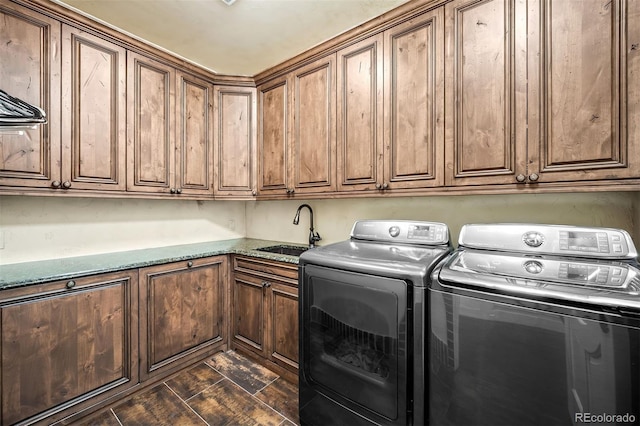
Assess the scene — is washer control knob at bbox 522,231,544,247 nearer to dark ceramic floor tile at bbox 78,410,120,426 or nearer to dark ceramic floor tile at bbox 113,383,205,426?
dark ceramic floor tile at bbox 113,383,205,426

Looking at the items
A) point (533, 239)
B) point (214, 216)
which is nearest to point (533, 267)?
point (533, 239)

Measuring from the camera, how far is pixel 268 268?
2.26 m

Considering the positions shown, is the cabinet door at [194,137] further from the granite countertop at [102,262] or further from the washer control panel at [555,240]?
the washer control panel at [555,240]

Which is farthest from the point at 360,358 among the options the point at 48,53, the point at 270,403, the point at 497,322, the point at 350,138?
the point at 48,53

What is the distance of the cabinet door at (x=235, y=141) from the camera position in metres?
2.74

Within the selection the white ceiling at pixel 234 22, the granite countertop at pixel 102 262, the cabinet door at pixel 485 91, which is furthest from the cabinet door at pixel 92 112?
the cabinet door at pixel 485 91

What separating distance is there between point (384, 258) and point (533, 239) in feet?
2.31

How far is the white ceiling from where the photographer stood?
1.87m

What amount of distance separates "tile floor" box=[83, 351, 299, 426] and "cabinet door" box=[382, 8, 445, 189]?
1.62m

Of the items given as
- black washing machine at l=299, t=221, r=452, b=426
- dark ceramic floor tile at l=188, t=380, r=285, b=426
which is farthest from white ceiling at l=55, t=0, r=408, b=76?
dark ceramic floor tile at l=188, t=380, r=285, b=426

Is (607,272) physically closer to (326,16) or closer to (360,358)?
(360,358)

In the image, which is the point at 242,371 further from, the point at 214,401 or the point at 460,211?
the point at 460,211

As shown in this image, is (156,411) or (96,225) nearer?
(156,411)

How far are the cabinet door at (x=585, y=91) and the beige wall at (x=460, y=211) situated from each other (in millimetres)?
388
